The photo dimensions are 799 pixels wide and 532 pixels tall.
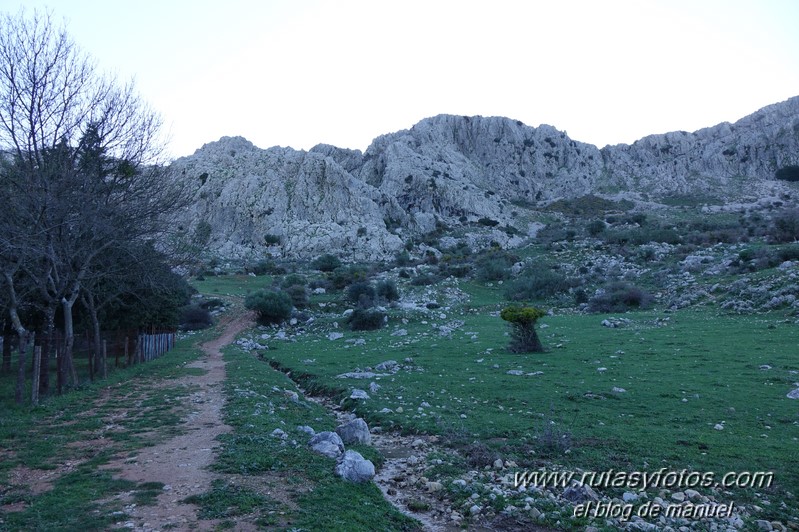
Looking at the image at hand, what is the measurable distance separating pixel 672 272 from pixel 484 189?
242ft

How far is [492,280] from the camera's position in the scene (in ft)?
181

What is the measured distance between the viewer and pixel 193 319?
46312 mm

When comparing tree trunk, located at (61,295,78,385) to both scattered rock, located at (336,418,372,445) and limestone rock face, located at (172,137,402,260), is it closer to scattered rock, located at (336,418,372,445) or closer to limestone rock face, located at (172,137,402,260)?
scattered rock, located at (336,418,372,445)

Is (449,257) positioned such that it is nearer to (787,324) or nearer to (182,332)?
(182,332)

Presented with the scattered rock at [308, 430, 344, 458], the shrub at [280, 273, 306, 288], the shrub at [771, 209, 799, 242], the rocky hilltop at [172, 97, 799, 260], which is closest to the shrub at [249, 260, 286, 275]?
the rocky hilltop at [172, 97, 799, 260]

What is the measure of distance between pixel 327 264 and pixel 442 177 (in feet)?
157

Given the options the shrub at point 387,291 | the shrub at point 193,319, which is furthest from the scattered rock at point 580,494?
the shrub at point 193,319

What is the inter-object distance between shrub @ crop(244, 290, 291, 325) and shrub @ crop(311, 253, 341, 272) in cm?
2604

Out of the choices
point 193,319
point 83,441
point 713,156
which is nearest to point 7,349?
point 83,441

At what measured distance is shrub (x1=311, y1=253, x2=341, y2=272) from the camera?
231 feet

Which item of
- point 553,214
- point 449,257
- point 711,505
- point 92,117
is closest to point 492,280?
point 449,257

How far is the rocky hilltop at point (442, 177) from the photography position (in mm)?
85000

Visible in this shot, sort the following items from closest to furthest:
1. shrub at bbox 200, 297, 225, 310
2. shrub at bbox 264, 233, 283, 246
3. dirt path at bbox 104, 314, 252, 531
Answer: dirt path at bbox 104, 314, 252, 531
shrub at bbox 200, 297, 225, 310
shrub at bbox 264, 233, 283, 246

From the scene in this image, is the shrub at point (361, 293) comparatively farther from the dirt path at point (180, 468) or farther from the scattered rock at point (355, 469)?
the scattered rock at point (355, 469)
